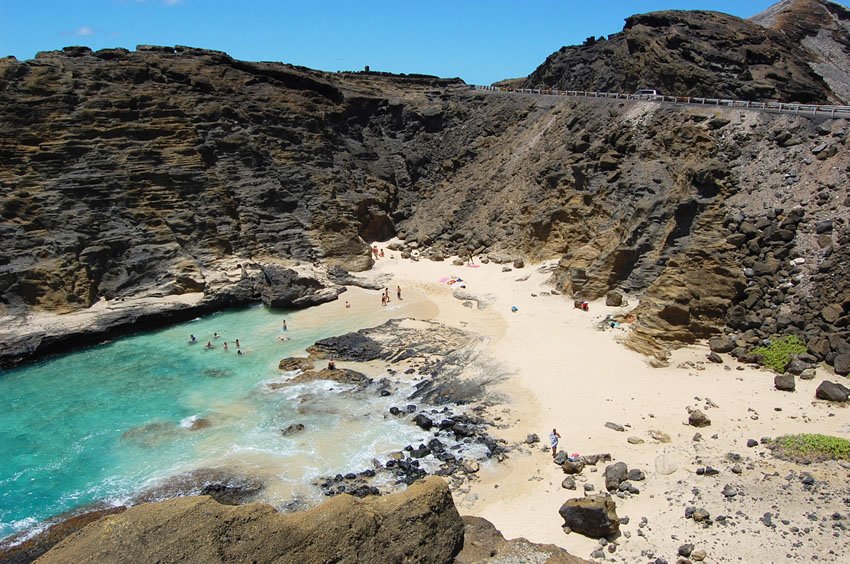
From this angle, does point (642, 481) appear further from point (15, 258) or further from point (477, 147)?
point (477, 147)

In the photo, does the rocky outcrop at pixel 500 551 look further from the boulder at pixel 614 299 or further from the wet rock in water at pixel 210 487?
the boulder at pixel 614 299

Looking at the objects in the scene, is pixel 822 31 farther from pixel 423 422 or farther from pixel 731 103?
pixel 423 422

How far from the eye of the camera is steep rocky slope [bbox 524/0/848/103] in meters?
40.6

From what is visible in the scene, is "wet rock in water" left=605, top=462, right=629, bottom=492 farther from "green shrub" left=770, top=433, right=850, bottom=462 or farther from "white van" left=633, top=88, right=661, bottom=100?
"white van" left=633, top=88, right=661, bottom=100

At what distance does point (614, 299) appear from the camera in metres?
29.5

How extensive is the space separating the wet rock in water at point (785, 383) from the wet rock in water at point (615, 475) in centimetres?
739

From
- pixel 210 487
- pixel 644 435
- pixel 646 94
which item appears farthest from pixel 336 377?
pixel 646 94

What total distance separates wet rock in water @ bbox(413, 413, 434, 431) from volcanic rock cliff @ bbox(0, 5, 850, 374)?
32.0 feet

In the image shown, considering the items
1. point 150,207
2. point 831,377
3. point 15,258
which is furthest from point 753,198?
point 15,258

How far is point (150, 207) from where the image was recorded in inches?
1412

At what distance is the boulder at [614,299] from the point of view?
29438 mm

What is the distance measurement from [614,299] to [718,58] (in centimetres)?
2307

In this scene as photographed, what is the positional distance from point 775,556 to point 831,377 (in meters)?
10.4

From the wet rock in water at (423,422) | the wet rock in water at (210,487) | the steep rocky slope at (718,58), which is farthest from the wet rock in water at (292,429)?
the steep rocky slope at (718,58)
